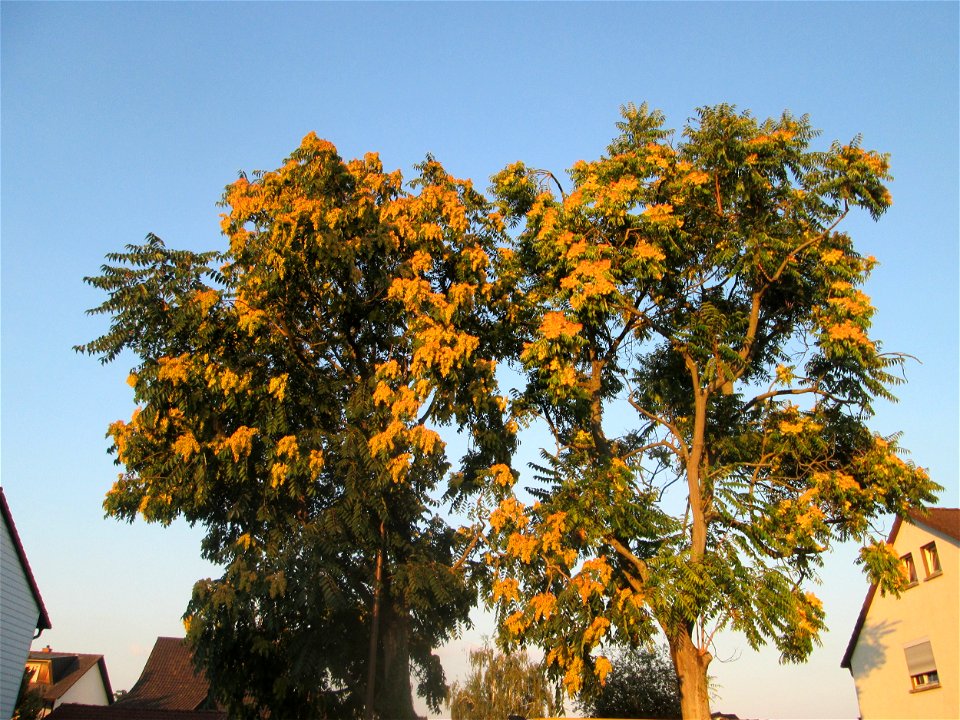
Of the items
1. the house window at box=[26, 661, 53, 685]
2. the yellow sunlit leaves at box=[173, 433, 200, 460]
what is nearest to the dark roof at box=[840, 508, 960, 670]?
the yellow sunlit leaves at box=[173, 433, 200, 460]

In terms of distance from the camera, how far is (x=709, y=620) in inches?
608

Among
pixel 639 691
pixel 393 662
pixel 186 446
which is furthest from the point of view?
pixel 639 691

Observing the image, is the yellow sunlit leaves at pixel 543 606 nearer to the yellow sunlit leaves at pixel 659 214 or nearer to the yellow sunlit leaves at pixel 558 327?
the yellow sunlit leaves at pixel 558 327

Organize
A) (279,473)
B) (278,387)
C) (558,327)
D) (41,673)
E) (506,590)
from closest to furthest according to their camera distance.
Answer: (506,590)
(558,327)
(279,473)
(278,387)
(41,673)

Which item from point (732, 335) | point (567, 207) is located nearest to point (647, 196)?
point (567, 207)

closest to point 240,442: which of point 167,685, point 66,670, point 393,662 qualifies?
point 393,662

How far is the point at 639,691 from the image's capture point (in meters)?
30.5

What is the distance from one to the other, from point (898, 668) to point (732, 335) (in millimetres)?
16997

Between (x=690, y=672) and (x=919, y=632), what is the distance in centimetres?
1482

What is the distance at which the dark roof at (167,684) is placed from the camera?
43.7 m

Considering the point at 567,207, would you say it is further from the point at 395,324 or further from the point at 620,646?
the point at 620,646

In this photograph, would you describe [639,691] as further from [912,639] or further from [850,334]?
[850,334]

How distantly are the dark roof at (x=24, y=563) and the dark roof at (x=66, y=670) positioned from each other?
18.9 meters

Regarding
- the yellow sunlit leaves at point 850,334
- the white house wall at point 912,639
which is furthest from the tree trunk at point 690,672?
the white house wall at point 912,639
